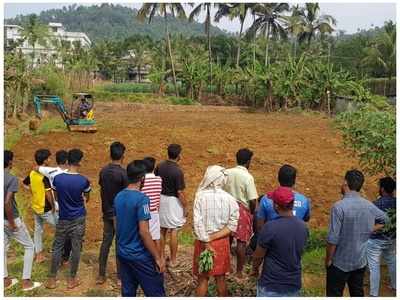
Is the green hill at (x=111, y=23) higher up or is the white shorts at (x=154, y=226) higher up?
the green hill at (x=111, y=23)

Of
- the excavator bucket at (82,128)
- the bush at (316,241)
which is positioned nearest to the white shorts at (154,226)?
the bush at (316,241)

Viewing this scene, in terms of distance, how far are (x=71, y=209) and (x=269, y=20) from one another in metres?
36.7

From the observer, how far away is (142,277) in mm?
3584

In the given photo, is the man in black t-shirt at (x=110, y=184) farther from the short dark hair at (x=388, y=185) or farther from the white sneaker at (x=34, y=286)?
the short dark hair at (x=388, y=185)

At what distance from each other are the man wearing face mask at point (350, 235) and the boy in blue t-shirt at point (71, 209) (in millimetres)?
2277

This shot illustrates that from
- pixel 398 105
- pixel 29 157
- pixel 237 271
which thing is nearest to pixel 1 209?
pixel 237 271

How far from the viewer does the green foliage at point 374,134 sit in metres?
4.70

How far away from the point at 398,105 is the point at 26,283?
3.73 m

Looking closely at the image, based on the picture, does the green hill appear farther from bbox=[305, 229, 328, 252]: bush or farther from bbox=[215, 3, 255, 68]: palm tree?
bbox=[305, 229, 328, 252]: bush

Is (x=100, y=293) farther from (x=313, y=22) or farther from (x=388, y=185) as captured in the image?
(x=313, y=22)

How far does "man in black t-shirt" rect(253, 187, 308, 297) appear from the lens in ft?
10.6

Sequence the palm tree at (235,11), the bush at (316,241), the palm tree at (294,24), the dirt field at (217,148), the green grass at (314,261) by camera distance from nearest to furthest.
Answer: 1. the green grass at (314,261)
2. the bush at (316,241)
3. the dirt field at (217,148)
4. the palm tree at (235,11)
5. the palm tree at (294,24)

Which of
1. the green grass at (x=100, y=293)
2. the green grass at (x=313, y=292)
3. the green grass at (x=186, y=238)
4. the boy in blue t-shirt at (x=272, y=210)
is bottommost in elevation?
the green grass at (x=186, y=238)

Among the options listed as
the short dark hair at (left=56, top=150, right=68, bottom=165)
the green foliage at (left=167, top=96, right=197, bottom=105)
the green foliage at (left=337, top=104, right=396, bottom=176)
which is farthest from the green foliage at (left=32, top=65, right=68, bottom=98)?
the green foliage at (left=337, top=104, right=396, bottom=176)
